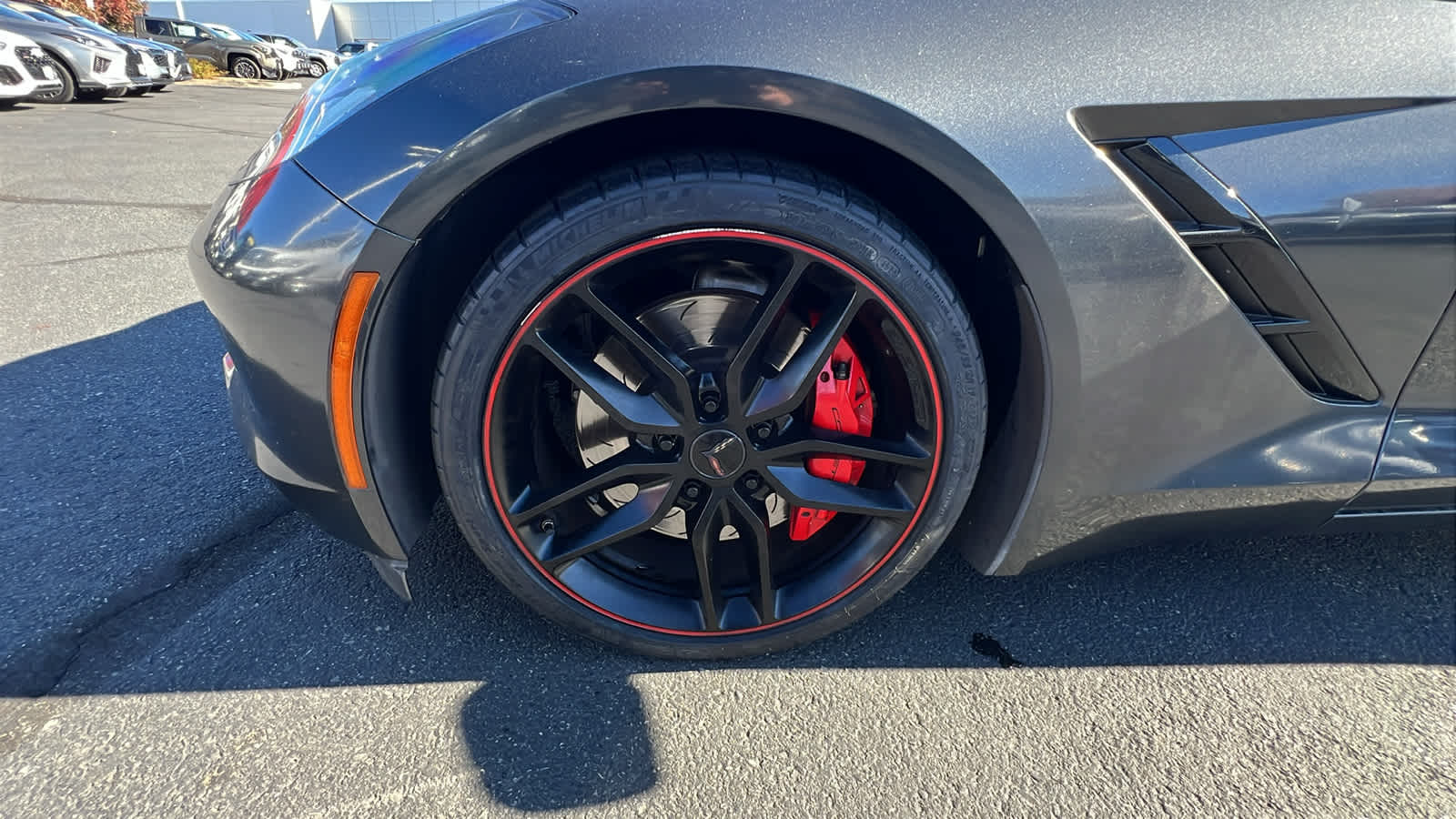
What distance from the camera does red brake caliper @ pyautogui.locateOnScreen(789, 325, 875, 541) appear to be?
147 cm

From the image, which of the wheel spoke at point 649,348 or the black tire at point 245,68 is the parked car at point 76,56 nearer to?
the wheel spoke at point 649,348

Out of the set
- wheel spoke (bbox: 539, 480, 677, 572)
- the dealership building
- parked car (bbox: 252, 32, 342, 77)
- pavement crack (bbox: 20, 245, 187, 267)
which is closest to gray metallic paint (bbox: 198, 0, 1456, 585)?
wheel spoke (bbox: 539, 480, 677, 572)

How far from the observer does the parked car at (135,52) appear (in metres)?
9.55

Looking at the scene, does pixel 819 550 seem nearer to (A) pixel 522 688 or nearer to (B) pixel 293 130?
(A) pixel 522 688

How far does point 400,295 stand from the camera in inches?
50.7

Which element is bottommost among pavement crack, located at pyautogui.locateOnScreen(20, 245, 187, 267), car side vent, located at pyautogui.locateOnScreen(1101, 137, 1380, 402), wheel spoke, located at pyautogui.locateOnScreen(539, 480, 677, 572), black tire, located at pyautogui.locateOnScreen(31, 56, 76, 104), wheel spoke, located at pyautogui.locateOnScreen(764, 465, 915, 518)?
black tire, located at pyautogui.locateOnScreen(31, 56, 76, 104)

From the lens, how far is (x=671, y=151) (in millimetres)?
1336

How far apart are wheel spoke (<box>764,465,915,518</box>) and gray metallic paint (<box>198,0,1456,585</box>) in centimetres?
41

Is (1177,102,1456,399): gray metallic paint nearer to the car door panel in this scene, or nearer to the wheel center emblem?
the car door panel

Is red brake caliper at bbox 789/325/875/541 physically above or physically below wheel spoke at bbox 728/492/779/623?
above

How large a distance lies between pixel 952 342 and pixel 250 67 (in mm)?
23982

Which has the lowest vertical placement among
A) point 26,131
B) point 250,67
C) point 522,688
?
point 250,67

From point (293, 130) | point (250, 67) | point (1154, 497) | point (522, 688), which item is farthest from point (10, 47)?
point (250, 67)

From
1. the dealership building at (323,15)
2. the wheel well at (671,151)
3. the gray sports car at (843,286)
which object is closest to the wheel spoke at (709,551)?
the gray sports car at (843,286)
